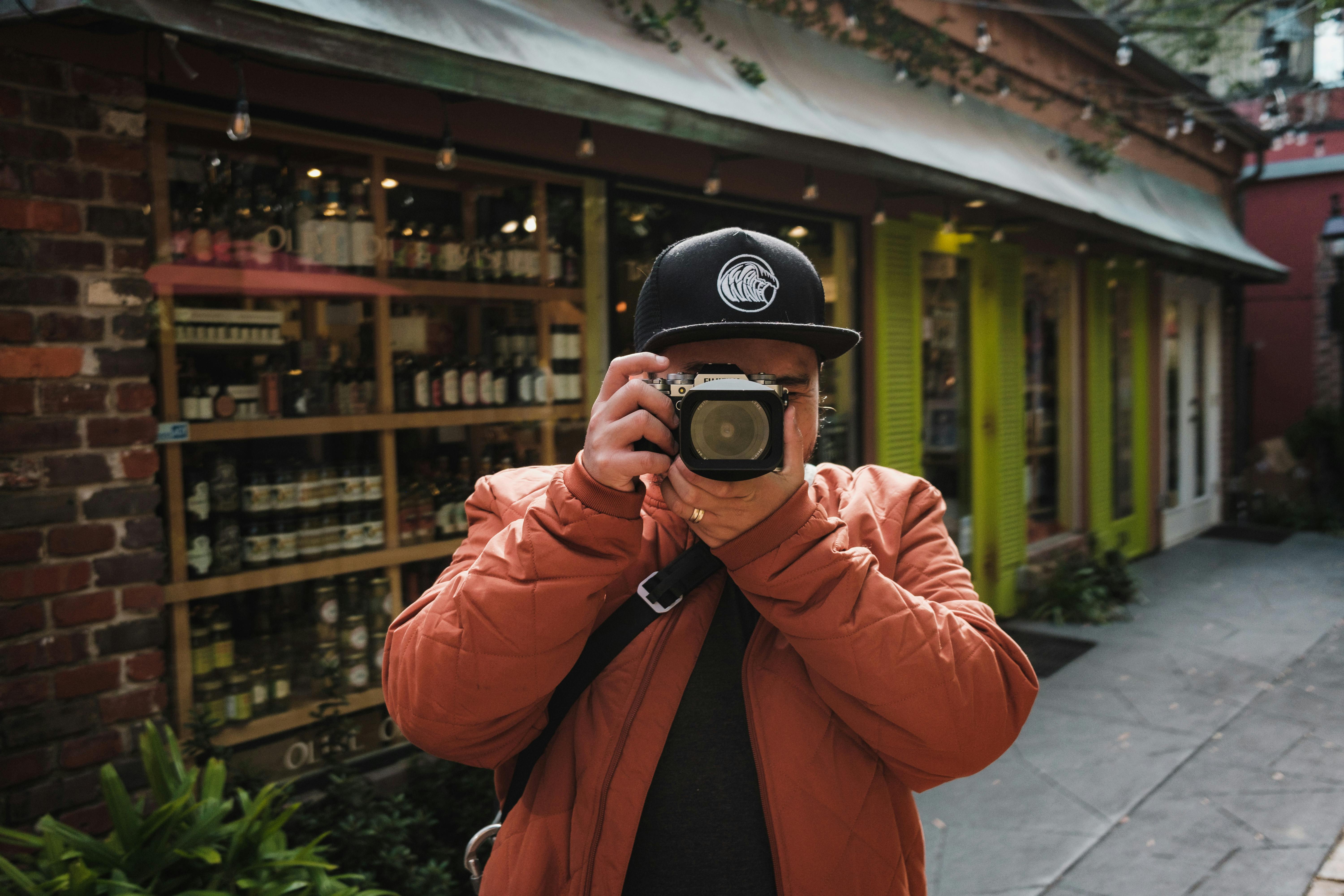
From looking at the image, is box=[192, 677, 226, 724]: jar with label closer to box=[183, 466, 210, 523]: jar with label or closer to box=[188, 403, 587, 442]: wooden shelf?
box=[183, 466, 210, 523]: jar with label

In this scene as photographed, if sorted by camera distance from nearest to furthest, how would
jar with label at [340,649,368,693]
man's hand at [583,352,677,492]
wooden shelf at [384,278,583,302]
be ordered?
1. man's hand at [583,352,677,492]
2. jar with label at [340,649,368,693]
3. wooden shelf at [384,278,583,302]

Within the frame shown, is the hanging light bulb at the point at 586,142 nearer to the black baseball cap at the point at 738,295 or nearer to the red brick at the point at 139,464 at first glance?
the red brick at the point at 139,464

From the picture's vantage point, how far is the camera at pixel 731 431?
43.9 inches

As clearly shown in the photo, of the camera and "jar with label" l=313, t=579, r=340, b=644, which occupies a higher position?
the camera

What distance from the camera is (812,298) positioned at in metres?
1.33

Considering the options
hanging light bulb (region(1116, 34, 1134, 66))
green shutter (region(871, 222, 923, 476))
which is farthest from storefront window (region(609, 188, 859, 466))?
hanging light bulb (region(1116, 34, 1134, 66))

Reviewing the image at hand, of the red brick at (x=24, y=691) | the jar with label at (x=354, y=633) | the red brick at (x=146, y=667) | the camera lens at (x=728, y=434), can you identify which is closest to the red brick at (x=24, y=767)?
the red brick at (x=24, y=691)

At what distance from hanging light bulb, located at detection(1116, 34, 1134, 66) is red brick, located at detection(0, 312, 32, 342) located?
20.3 ft

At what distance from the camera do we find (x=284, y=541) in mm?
3371

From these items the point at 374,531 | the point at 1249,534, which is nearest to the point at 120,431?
the point at 374,531

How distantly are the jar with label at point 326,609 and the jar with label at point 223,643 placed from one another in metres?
0.32

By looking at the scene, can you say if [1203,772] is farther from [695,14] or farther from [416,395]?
[695,14]

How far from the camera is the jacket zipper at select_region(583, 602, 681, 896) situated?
121 cm

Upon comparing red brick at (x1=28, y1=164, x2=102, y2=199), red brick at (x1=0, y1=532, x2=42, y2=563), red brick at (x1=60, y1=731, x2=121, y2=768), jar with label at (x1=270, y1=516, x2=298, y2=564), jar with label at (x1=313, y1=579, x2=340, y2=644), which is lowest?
red brick at (x1=60, y1=731, x2=121, y2=768)
